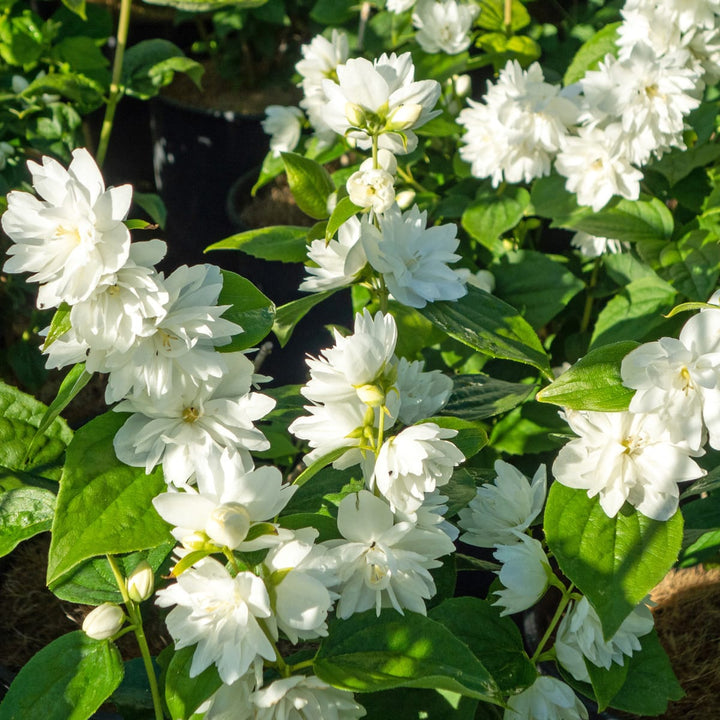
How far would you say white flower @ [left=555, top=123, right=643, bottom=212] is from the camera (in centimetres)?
129

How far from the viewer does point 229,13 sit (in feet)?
8.80

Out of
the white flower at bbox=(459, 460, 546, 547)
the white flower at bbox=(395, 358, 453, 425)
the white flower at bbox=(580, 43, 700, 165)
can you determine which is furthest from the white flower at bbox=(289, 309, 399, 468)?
the white flower at bbox=(580, 43, 700, 165)

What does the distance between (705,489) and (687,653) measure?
1.89 feet

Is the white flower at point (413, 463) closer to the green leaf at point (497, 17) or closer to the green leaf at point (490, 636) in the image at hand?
the green leaf at point (490, 636)

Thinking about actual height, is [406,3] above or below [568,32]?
above

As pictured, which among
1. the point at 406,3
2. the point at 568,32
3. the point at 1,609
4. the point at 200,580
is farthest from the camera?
the point at 568,32

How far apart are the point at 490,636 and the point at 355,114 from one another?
547mm

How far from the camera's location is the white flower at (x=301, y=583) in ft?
2.20

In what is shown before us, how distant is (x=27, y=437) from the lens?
0.91 metres

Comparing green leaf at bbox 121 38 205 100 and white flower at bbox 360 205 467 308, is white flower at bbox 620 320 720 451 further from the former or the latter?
green leaf at bbox 121 38 205 100

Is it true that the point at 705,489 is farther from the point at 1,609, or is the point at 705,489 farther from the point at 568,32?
the point at 568,32

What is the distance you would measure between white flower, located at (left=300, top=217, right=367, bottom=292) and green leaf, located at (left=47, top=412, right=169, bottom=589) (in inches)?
9.5

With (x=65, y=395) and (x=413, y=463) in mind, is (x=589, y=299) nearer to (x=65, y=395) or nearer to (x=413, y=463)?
(x=413, y=463)

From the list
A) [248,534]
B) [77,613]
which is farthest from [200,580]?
[77,613]
